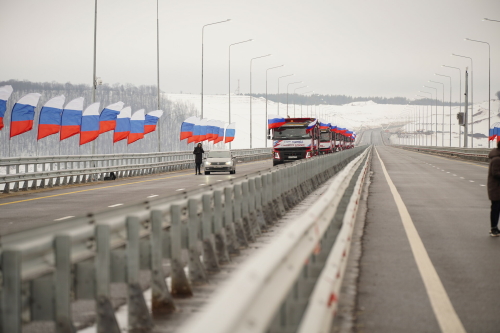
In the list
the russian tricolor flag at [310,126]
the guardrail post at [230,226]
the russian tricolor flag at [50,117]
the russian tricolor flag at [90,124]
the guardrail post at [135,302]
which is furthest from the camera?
the russian tricolor flag at [310,126]

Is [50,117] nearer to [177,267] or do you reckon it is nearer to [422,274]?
[422,274]

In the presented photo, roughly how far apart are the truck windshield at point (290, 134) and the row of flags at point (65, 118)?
9.16 meters

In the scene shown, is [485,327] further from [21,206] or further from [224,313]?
[21,206]

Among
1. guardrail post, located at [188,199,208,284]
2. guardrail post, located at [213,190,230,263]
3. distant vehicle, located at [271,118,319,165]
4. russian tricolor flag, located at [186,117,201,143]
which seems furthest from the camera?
russian tricolor flag, located at [186,117,201,143]

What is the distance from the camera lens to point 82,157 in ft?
119

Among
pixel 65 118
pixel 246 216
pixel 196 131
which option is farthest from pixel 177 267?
pixel 196 131

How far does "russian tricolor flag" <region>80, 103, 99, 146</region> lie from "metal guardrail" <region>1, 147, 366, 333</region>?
29.3 meters

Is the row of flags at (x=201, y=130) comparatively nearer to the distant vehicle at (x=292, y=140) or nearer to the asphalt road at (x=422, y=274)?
the distant vehicle at (x=292, y=140)

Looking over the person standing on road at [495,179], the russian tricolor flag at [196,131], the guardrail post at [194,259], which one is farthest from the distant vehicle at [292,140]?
the guardrail post at [194,259]

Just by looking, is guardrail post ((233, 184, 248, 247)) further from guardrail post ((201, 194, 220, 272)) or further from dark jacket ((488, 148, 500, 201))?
dark jacket ((488, 148, 500, 201))

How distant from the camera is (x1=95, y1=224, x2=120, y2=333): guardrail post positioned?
19.2 feet

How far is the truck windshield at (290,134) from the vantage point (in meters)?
48.9

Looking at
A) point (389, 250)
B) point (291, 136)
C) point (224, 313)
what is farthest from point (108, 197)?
point (291, 136)

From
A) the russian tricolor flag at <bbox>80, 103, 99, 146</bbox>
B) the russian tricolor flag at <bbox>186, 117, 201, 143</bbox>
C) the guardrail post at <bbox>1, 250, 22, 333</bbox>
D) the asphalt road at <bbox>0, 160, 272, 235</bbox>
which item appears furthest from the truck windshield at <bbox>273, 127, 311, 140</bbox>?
the guardrail post at <bbox>1, 250, 22, 333</bbox>
